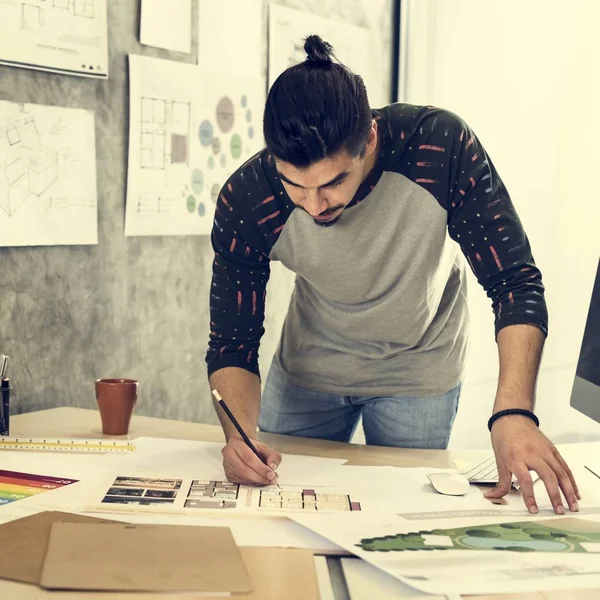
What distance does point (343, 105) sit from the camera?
134cm

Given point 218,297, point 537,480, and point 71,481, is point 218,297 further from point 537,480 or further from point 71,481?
point 537,480

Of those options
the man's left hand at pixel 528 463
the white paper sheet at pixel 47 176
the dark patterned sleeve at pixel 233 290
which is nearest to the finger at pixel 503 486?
the man's left hand at pixel 528 463

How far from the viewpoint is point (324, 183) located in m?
1.34

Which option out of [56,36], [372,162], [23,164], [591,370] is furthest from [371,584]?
[56,36]

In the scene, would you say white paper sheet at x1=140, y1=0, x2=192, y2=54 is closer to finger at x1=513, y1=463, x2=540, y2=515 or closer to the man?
the man

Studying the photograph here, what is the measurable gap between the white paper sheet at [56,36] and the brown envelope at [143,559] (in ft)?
3.26

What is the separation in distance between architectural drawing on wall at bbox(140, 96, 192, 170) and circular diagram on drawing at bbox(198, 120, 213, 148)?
0.04 m

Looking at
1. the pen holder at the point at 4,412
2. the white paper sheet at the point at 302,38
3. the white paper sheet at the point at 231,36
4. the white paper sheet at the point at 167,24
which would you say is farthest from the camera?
the white paper sheet at the point at 302,38

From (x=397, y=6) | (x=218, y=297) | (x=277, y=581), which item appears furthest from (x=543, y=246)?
(x=277, y=581)

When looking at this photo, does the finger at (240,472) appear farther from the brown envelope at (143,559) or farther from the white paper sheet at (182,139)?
the white paper sheet at (182,139)

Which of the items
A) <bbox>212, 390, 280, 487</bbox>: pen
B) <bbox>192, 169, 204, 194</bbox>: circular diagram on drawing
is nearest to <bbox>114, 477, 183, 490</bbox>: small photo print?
<bbox>212, 390, 280, 487</bbox>: pen

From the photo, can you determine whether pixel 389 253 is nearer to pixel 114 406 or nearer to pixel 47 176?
pixel 114 406

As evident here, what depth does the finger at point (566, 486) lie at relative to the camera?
45.0 inches

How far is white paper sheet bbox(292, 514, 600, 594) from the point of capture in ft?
2.88
